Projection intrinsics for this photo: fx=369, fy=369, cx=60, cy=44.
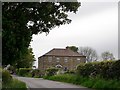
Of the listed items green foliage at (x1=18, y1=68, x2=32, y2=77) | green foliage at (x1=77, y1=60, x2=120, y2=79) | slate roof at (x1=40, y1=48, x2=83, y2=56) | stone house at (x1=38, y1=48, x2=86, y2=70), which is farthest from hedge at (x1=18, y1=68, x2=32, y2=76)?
green foliage at (x1=77, y1=60, x2=120, y2=79)

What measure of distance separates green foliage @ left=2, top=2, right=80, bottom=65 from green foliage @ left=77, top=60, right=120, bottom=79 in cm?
930

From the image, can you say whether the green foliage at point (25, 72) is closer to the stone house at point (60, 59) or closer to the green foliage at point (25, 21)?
the stone house at point (60, 59)

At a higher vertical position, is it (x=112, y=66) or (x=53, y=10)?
(x=53, y=10)

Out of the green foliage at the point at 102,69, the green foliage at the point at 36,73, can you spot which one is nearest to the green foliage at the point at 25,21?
the green foliage at the point at 102,69

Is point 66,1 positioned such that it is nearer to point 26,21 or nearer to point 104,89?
point 26,21

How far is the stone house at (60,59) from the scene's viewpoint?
118562mm

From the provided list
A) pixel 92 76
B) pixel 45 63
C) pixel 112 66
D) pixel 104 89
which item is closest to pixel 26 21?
pixel 104 89

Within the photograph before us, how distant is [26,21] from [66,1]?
7.72ft

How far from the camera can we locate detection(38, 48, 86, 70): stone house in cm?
11856

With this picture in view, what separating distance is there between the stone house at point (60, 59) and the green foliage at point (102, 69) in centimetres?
7810

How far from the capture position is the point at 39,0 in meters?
18.5

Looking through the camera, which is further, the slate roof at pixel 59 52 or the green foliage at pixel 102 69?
the slate roof at pixel 59 52

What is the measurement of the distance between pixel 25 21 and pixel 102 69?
1474 centimetres

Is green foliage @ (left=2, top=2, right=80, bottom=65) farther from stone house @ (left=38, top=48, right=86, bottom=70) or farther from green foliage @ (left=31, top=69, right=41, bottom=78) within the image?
stone house @ (left=38, top=48, right=86, bottom=70)
